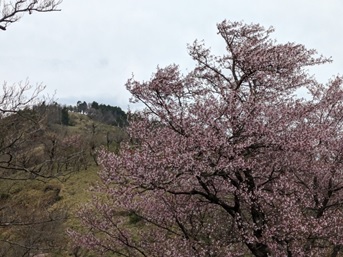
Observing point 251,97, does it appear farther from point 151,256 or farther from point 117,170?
point 151,256

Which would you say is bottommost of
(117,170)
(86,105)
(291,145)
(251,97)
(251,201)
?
(251,201)

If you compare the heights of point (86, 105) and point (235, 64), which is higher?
point (86, 105)

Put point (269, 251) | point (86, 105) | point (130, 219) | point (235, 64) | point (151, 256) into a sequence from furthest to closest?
point (86, 105) → point (130, 219) → point (151, 256) → point (235, 64) → point (269, 251)

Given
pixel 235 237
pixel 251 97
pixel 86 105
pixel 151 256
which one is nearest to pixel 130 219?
pixel 151 256

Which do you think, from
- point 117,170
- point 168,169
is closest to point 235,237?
point 168,169

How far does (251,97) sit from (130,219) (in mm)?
21119

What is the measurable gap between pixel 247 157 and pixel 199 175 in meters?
2.06

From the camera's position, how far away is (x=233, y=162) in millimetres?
10820

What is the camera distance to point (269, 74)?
43.4 feet

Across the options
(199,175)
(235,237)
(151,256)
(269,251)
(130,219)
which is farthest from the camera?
(130,219)

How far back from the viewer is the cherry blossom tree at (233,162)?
1107 cm

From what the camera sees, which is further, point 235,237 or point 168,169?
point 235,237

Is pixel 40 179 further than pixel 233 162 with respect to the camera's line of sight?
Yes

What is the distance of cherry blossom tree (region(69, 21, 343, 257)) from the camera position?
11.1m
